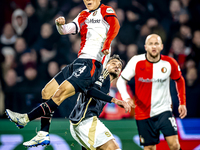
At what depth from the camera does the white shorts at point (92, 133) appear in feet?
9.23

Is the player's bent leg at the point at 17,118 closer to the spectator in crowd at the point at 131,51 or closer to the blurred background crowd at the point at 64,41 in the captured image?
the blurred background crowd at the point at 64,41

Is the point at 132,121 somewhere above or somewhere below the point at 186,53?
below

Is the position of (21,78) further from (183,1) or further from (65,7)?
(183,1)

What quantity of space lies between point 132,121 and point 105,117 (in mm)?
514

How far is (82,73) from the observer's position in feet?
9.64

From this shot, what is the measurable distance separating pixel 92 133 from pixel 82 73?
696mm

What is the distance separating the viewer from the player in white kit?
3.28 meters

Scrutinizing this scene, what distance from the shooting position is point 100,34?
10.5 feet

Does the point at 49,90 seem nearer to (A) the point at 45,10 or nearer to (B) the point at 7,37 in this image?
(B) the point at 7,37

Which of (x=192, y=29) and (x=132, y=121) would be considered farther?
(x=192, y=29)

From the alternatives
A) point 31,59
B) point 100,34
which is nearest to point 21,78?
point 31,59

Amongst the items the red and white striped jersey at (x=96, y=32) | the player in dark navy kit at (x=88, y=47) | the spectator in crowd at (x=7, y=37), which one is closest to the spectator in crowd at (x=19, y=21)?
the spectator in crowd at (x=7, y=37)

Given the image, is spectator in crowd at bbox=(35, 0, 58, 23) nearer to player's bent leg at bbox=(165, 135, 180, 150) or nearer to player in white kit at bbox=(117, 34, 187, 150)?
player in white kit at bbox=(117, 34, 187, 150)

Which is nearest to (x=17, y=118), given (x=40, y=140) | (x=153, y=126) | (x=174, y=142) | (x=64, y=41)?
(x=40, y=140)
